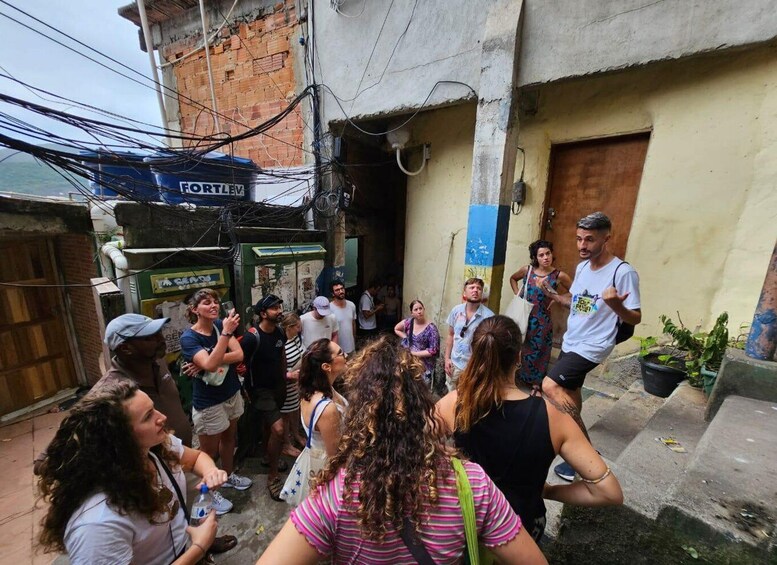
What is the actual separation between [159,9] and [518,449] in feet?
30.7

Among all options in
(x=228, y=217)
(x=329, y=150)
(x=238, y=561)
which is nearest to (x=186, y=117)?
(x=329, y=150)

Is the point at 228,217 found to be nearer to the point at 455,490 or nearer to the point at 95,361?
the point at 95,361

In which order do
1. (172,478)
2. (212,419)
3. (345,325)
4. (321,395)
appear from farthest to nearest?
(345,325), (212,419), (321,395), (172,478)

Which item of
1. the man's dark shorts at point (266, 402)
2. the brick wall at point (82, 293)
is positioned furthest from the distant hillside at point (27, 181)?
the man's dark shorts at point (266, 402)

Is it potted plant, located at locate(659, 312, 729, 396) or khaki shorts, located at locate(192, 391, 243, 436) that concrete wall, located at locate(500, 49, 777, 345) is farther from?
khaki shorts, located at locate(192, 391, 243, 436)

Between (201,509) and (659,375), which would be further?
(659,375)

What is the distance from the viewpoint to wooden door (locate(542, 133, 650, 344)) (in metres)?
4.07

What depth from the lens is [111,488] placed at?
45.6 inches

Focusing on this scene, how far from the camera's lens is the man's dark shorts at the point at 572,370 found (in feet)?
7.72

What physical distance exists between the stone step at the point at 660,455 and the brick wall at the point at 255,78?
6.06 metres

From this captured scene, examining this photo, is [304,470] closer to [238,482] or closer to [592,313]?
[238,482]

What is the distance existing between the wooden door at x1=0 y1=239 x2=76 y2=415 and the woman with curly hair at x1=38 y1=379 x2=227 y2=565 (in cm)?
554

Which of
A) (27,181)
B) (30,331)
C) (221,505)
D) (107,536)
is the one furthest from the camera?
(30,331)

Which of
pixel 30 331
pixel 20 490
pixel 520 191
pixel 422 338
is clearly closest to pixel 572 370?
pixel 422 338
